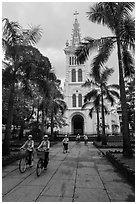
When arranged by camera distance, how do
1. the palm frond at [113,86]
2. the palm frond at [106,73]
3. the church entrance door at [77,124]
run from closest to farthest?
1. the palm frond at [106,73]
2. the palm frond at [113,86]
3. the church entrance door at [77,124]

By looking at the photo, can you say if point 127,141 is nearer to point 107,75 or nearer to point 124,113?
point 124,113

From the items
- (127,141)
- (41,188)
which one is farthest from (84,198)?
(127,141)

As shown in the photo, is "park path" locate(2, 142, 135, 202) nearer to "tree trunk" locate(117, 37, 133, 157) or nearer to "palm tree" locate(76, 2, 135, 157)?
"tree trunk" locate(117, 37, 133, 157)

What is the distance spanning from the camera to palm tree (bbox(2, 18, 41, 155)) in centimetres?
1163

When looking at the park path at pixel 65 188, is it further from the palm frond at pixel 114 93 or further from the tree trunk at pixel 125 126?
the palm frond at pixel 114 93

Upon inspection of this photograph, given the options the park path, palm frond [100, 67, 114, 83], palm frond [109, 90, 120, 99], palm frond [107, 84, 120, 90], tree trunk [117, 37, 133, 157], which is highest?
palm frond [100, 67, 114, 83]

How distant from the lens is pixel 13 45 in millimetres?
11820

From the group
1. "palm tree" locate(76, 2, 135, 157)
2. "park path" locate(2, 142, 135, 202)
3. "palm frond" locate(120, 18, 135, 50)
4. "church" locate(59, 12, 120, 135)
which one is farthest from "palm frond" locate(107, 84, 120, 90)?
"church" locate(59, 12, 120, 135)

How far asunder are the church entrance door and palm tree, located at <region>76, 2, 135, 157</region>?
3442 cm

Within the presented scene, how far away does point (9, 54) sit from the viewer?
11930 millimetres

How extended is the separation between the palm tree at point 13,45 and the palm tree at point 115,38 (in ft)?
12.2

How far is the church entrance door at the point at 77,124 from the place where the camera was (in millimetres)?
45719

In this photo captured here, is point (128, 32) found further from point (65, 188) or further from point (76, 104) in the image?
point (76, 104)

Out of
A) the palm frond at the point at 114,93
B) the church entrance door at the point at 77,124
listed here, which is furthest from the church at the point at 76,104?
the palm frond at the point at 114,93
